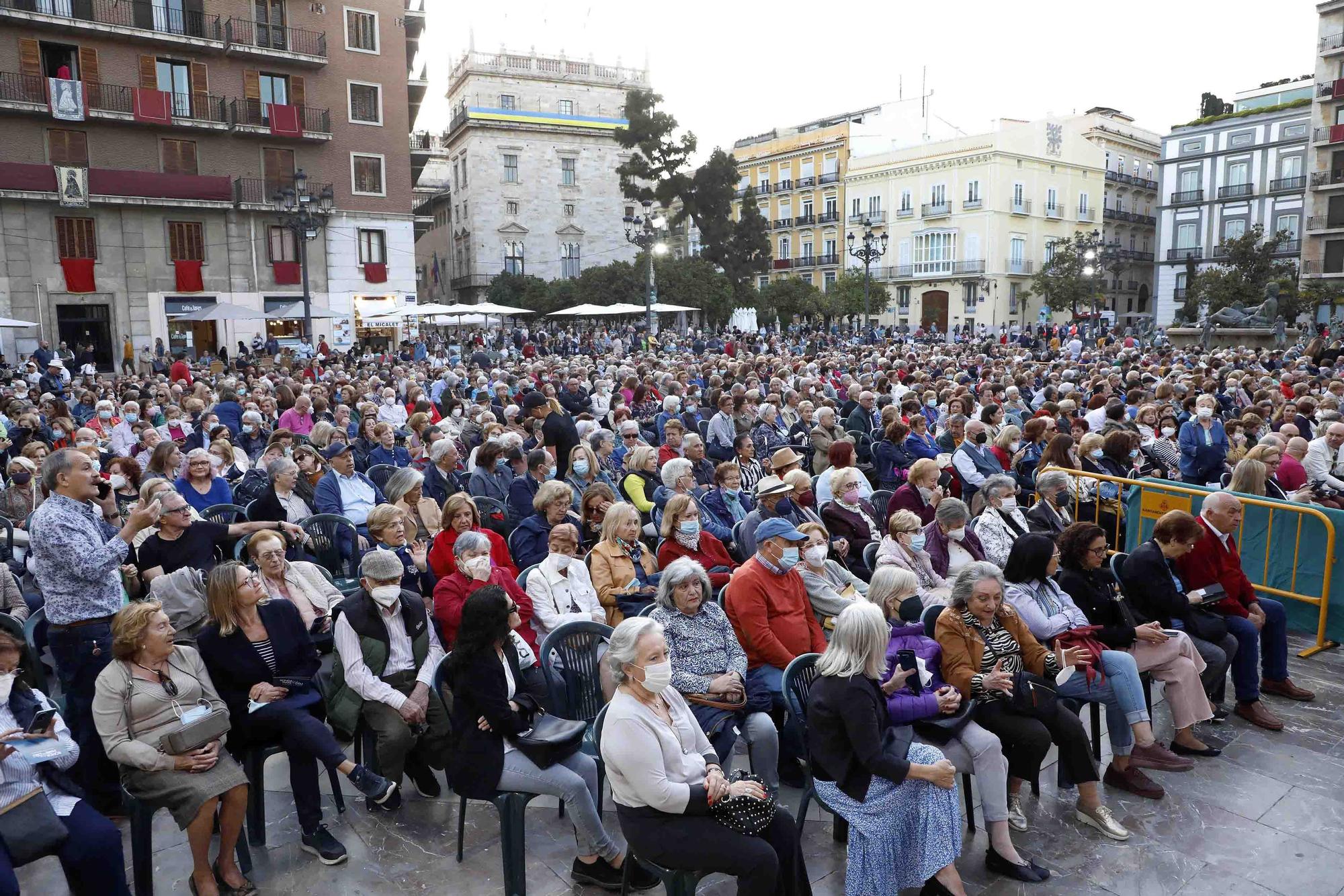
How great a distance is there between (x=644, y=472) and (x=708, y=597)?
3.47 meters

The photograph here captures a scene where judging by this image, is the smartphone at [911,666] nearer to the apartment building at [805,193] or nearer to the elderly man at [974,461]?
the elderly man at [974,461]

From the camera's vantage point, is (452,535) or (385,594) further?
(452,535)

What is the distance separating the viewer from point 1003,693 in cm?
405

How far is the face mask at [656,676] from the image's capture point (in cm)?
331

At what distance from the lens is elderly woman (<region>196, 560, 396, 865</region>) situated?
396 centimetres

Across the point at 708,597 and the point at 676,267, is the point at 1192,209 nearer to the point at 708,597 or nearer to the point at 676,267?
the point at 676,267

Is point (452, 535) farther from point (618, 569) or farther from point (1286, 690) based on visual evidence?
point (1286, 690)

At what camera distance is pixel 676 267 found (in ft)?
143

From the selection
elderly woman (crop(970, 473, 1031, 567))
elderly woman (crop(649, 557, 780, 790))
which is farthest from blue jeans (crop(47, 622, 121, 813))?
elderly woman (crop(970, 473, 1031, 567))

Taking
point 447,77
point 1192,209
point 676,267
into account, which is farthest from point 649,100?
point 1192,209

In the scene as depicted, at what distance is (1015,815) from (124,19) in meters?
34.5

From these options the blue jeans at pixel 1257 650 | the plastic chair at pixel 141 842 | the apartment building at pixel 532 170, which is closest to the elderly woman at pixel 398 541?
the plastic chair at pixel 141 842

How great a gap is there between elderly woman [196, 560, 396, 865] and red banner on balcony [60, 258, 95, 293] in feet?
97.7

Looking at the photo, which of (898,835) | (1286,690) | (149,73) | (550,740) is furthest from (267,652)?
(149,73)
